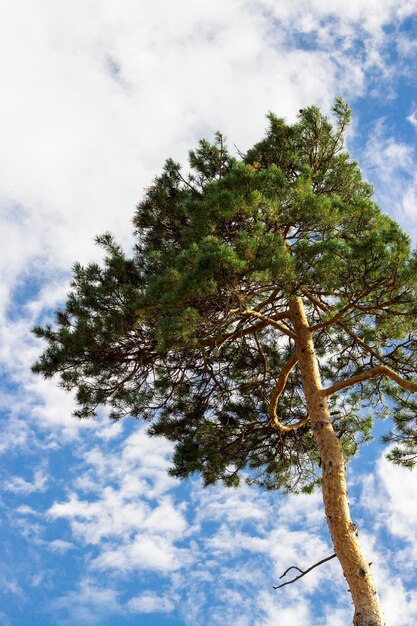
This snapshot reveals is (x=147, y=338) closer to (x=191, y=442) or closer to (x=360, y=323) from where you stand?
(x=191, y=442)

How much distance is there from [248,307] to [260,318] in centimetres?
24

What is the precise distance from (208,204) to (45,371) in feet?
10.6

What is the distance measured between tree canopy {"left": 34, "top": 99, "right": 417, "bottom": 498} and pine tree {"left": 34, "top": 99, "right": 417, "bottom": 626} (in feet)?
0.07

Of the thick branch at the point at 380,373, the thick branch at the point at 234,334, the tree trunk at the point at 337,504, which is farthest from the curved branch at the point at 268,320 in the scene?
the thick branch at the point at 380,373

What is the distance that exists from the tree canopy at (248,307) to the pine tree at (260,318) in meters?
0.02

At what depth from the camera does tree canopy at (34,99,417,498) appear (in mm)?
5789

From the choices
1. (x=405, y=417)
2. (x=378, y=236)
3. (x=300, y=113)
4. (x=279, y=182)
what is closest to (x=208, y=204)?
(x=279, y=182)

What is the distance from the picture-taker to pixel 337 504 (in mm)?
5746

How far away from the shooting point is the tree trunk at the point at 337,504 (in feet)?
16.8

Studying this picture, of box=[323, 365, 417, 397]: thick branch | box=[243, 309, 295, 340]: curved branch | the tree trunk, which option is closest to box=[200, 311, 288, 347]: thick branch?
box=[243, 309, 295, 340]: curved branch

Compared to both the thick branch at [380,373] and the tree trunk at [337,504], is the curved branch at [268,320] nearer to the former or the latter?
the tree trunk at [337,504]

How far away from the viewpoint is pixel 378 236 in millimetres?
5648

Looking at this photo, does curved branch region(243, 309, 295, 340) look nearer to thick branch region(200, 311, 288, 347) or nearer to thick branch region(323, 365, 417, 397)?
thick branch region(200, 311, 288, 347)

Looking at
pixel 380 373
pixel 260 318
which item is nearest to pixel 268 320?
pixel 260 318
